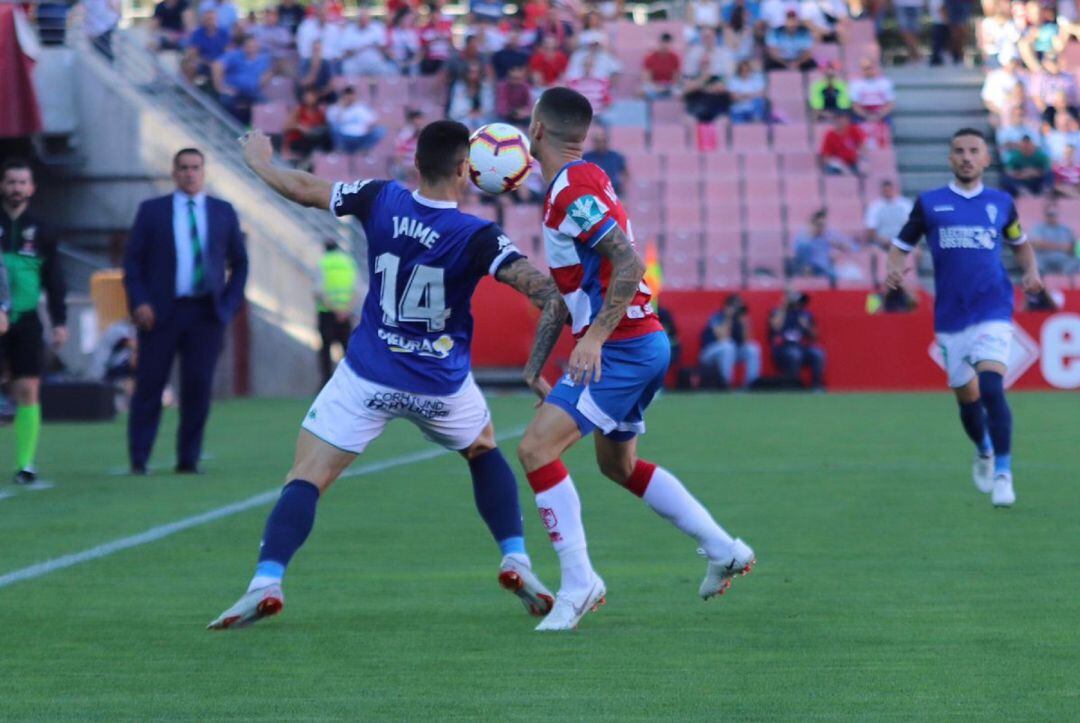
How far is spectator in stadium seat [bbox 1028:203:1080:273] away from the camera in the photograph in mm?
25422

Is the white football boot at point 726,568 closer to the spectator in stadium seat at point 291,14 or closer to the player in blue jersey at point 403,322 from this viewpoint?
the player in blue jersey at point 403,322

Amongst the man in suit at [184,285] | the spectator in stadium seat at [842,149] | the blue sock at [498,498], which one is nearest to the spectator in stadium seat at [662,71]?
the spectator in stadium seat at [842,149]

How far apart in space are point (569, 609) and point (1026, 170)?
70.1 ft

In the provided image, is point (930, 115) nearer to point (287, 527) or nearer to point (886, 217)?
point (886, 217)

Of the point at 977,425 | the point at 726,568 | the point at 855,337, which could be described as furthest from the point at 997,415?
the point at 855,337

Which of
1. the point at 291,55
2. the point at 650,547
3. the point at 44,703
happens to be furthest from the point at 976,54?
the point at 44,703

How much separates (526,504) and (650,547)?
6.93ft

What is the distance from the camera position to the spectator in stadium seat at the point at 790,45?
1125 inches

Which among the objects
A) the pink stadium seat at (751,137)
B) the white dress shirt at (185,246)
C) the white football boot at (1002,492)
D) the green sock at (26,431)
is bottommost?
the pink stadium seat at (751,137)

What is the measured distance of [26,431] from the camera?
1243cm

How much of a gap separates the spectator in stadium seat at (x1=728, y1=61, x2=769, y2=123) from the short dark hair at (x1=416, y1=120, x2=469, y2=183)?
21.5 m

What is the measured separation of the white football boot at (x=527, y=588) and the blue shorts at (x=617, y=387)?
A: 0.54 m

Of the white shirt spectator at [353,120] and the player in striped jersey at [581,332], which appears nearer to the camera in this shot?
the player in striped jersey at [581,332]

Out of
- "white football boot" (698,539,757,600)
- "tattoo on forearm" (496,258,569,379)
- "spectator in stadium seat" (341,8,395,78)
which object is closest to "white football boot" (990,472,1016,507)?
"white football boot" (698,539,757,600)
